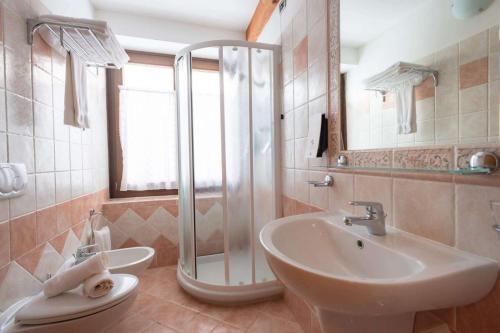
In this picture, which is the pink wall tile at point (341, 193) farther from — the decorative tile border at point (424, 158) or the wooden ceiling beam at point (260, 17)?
the wooden ceiling beam at point (260, 17)

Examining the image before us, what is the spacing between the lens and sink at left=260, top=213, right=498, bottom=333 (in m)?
0.46

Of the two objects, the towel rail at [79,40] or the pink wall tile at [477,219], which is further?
the towel rail at [79,40]

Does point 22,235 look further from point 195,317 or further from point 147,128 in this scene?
point 147,128

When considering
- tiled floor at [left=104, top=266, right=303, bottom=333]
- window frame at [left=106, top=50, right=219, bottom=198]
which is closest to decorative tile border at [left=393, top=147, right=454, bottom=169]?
tiled floor at [left=104, top=266, right=303, bottom=333]

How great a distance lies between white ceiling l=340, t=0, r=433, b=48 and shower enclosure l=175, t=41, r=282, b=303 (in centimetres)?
68

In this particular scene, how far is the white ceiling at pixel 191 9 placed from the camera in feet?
6.30

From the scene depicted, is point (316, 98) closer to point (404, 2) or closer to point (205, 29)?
point (404, 2)

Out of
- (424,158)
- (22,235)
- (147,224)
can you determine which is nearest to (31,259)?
(22,235)

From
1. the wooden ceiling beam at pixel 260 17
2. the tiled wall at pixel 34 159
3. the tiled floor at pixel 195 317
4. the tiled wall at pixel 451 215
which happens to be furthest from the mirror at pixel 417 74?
the tiled wall at pixel 34 159

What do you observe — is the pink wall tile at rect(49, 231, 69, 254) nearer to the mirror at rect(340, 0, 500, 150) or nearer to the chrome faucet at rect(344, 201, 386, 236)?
the chrome faucet at rect(344, 201, 386, 236)

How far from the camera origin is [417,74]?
69 cm

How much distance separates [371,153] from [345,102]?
28 cm

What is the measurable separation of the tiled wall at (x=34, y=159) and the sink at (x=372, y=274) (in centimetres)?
109

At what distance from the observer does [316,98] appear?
48.4 inches
